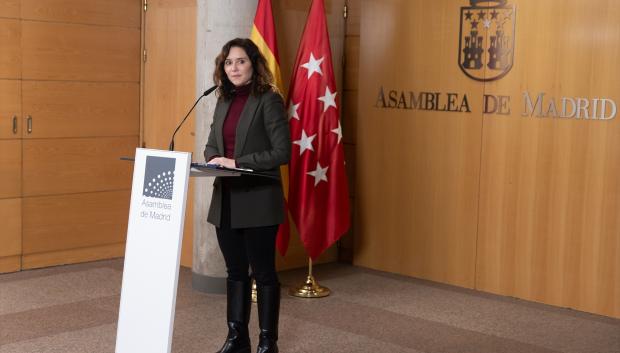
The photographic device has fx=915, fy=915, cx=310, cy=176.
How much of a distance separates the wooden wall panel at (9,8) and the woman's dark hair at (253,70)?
9.09 feet

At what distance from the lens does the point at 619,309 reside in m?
6.19

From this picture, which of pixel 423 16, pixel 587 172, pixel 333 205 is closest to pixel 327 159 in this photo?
pixel 333 205

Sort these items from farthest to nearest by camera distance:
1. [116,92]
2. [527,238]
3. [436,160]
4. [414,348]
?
[116,92], [436,160], [527,238], [414,348]

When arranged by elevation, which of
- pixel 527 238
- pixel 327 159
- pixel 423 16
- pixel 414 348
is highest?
pixel 423 16

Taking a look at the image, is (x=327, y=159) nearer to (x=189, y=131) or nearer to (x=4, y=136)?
(x=189, y=131)

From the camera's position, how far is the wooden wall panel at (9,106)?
22.8ft

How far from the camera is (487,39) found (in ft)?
22.0

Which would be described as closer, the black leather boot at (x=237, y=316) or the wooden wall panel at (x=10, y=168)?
the black leather boot at (x=237, y=316)

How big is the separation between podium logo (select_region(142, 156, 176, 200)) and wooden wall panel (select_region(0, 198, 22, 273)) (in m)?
3.22

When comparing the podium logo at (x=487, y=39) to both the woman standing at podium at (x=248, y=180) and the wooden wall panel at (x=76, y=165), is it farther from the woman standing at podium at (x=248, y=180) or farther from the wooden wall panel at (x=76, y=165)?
the wooden wall panel at (x=76, y=165)

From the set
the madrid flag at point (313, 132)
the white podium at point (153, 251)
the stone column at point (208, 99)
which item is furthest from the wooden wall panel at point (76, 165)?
the white podium at point (153, 251)

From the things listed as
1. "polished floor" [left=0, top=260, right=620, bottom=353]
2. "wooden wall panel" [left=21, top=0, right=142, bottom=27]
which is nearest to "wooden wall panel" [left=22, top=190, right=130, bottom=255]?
"polished floor" [left=0, top=260, right=620, bottom=353]

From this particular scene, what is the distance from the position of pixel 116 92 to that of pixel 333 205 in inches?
85.3

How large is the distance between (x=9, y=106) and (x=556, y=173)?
4.09m
